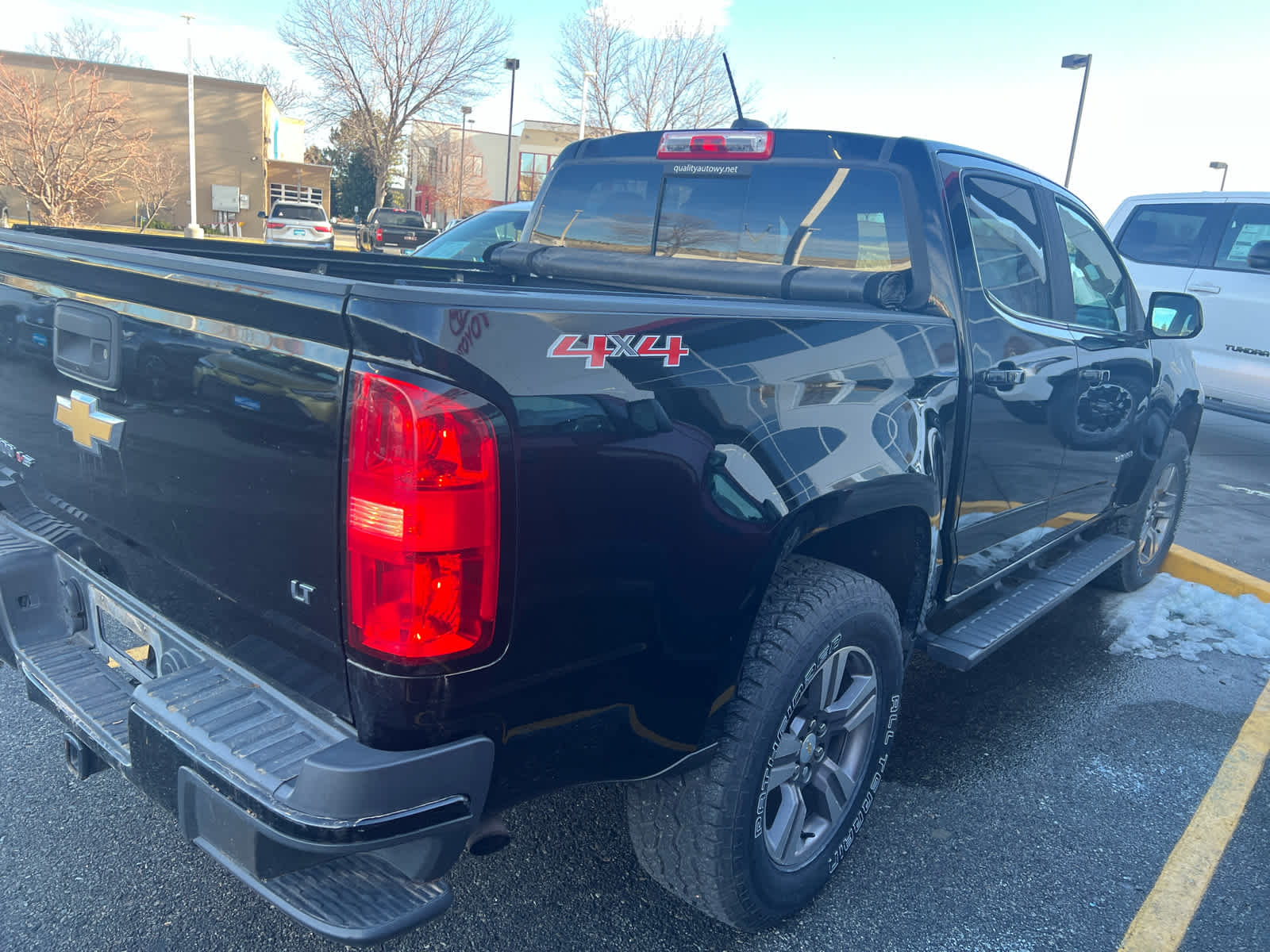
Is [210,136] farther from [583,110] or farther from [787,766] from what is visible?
[787,766]

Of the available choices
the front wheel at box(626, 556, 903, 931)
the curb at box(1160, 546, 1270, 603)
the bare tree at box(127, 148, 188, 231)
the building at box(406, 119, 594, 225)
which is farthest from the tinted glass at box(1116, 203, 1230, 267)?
the building at box(406, 119, 594, 225)

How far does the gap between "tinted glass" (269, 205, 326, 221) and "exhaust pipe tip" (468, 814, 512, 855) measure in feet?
94.4

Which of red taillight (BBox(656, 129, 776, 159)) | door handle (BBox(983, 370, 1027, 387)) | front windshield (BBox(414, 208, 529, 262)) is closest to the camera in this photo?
door handle (BBox(983, 370, 1027, 387))

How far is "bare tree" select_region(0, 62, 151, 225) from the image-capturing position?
25.2 metres

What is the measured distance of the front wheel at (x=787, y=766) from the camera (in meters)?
2.13

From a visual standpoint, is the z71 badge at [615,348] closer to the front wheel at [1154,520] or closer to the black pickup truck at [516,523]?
the black pickup truck at [516,523]

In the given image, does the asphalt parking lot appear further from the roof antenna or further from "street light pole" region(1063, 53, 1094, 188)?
"street light pole" region(1063, 53, 1094, 188)

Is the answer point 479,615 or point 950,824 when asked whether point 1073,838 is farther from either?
point 479,615

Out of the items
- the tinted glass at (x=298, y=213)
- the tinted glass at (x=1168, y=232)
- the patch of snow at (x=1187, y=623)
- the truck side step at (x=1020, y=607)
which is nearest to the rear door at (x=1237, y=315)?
the tinted glass at (x=1168, y=232)

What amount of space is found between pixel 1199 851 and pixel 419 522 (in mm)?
2677

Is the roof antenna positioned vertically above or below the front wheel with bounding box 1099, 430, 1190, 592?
above

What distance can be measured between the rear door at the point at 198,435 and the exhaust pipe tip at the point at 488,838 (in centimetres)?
36

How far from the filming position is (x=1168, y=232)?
891cm

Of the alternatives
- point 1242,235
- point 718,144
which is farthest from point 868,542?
point 1242,235
